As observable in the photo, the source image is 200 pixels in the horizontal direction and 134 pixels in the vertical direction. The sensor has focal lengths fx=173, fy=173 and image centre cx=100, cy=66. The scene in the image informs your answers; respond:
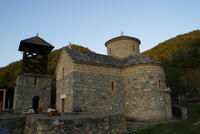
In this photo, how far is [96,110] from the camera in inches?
565

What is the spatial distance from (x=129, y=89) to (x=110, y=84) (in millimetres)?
1772

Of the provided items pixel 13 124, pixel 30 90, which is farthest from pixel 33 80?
pixel 13 124

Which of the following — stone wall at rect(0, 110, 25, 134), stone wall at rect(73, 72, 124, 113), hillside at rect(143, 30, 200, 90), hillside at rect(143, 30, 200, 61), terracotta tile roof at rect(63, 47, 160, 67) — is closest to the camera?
stone wall at rect(0, 110, 25, 134)

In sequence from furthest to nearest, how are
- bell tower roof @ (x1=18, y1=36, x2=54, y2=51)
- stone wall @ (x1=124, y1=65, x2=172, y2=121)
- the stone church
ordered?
bell tower roof @ (x1=18, y1=36, x2=54, y2=51) → stone wall @ (x1=124, y1=65, x2=172, y2=121) → the stone church

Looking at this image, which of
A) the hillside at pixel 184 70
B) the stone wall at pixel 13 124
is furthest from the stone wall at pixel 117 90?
the hillside at pixel 184 70

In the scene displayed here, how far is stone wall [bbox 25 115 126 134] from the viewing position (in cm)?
745

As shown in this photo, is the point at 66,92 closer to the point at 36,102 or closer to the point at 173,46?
the point at 36,102

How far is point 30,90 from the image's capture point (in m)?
17.7

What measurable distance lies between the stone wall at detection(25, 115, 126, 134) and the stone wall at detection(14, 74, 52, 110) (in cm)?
940

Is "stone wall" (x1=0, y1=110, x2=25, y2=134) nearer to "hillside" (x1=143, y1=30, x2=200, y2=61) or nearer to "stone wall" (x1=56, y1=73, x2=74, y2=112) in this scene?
"stone wall" (x1=56, y1=73, x2=74, y2=112)

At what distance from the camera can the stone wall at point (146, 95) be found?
1450 centimetres

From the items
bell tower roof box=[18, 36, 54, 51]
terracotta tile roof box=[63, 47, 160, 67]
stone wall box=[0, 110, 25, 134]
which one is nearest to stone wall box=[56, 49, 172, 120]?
terracotta tile roof box=[63, 47, 160, 67]

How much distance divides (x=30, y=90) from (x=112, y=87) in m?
8.47

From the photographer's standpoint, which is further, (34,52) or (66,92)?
(34,52)
